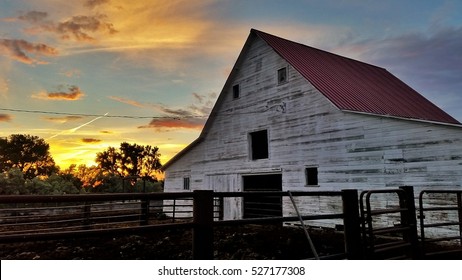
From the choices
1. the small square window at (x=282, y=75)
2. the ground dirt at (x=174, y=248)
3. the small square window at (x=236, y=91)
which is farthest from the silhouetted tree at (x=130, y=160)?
the ground dirt at (x=174, y=248)

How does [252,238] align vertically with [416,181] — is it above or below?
below

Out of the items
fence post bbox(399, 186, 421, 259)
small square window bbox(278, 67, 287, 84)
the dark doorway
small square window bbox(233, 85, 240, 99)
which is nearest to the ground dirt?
fence post bbox(399, 186, 421, 259)

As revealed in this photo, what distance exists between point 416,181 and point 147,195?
9.99 metres

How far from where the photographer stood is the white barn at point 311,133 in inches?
447

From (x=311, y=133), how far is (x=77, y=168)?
46.5 m

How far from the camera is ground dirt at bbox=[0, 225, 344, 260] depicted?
880 cm

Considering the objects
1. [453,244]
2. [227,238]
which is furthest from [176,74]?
[453,244]

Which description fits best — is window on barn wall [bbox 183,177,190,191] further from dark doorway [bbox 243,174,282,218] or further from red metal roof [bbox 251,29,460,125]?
red metal roof [bbox 251,29,460,125]

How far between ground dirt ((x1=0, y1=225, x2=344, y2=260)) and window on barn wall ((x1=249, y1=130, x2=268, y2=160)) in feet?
17.4

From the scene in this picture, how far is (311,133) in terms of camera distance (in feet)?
47.3

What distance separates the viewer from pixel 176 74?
12.9 meters

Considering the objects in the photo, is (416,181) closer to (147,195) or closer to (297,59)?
(297,59)

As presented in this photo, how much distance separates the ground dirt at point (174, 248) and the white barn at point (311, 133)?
288 cm

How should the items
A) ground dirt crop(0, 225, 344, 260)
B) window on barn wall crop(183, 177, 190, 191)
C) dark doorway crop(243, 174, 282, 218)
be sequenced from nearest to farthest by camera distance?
ground dirt crop(0, 225, 344, 260) < dark doorway crop(243, 174, 282, 218) < window on barn wall crop(183, 177, 190, 191)
